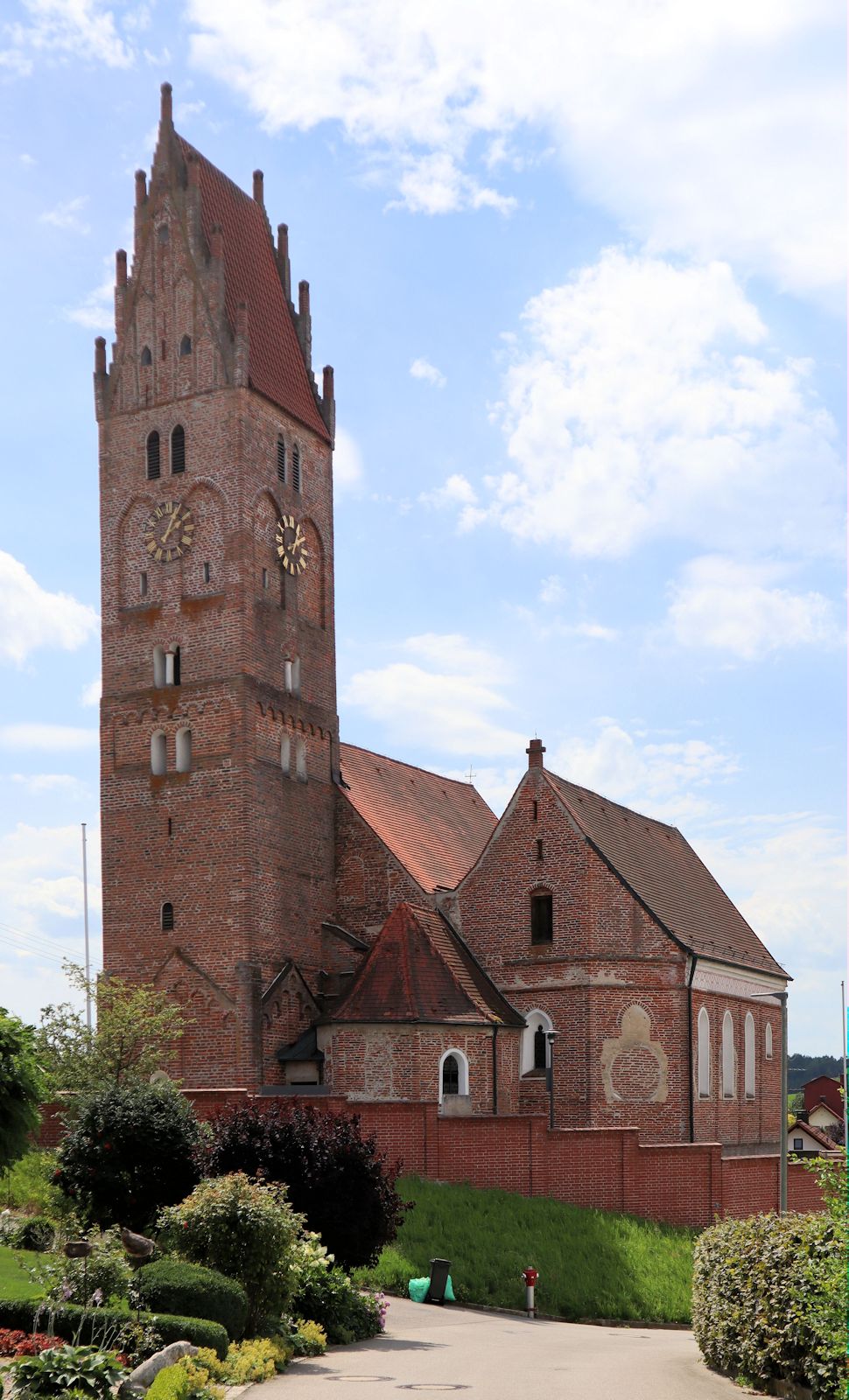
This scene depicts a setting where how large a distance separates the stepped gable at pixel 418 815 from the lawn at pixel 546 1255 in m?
15.6

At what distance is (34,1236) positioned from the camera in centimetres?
3155

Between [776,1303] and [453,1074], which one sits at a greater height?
[776,1303]

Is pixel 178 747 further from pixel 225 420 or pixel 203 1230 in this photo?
pixel 203 1230

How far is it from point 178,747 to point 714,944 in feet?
65.2

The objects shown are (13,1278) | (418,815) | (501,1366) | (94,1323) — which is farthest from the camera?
(418,815)

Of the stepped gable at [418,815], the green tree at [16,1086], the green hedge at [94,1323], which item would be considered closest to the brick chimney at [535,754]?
the stepped gable at [418,815]

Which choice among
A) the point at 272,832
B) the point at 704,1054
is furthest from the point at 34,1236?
the point at 704,1054

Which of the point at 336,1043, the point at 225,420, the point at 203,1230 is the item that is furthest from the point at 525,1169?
the point at 225,420

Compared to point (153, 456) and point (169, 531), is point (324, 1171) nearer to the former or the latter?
point (169, 531)

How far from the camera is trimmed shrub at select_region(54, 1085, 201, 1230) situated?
30031 mm

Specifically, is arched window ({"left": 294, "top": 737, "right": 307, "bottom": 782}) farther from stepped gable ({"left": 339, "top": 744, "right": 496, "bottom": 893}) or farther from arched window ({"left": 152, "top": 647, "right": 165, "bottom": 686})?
arched window ({"left": 152, "top": 647, "right": 165, "bottom": 686})

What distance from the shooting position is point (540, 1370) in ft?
74.4

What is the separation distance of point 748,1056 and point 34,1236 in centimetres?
3185

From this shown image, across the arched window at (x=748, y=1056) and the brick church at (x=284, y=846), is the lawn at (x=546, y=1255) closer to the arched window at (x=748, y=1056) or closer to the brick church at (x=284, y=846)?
the brick church at (x=284, y=846)
